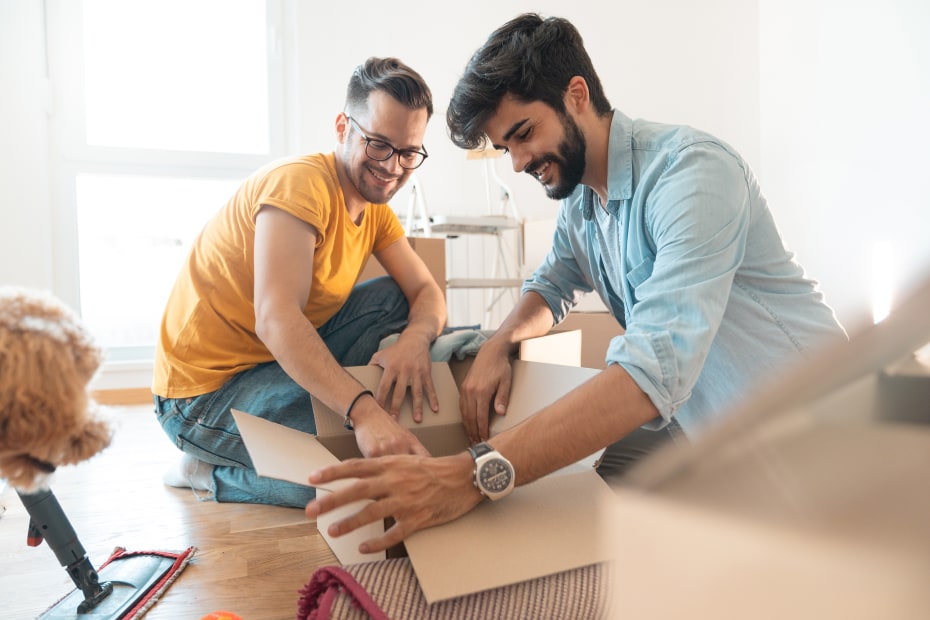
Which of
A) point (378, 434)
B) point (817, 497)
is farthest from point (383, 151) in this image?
point (817, 497)

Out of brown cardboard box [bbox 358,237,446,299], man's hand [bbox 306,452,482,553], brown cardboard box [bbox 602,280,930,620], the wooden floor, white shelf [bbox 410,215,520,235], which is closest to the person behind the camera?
brown cardboard box [bbox 602,280,930,620]

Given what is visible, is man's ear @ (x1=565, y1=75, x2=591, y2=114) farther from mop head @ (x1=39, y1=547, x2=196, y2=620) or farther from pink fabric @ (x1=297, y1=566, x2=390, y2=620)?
mop head @ (x1=39, y1=547, x2=196, y2=620)

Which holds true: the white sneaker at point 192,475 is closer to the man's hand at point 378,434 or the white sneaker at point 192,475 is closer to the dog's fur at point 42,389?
the man's hand at point 378,434

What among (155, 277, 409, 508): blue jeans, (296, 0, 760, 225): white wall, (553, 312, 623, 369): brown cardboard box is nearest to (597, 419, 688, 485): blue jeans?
(155, 277, 409, 508): blue jeans

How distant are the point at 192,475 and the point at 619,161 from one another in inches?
41.1

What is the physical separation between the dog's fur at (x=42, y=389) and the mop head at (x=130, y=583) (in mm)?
302

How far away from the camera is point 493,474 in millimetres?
636

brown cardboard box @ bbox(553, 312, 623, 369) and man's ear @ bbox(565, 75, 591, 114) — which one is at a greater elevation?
man's ear @ bbox(565, 75, 591, 114)

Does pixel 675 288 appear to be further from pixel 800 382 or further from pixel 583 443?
pixel 800 382

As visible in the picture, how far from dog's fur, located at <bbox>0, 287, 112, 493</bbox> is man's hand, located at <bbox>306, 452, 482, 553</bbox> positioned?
202 mm

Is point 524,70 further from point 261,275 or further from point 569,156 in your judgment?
point 261,275

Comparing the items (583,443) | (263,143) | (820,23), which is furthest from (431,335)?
(820,23)

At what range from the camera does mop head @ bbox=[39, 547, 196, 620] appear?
734 millimetres

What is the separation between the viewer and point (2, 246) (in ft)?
7.46
